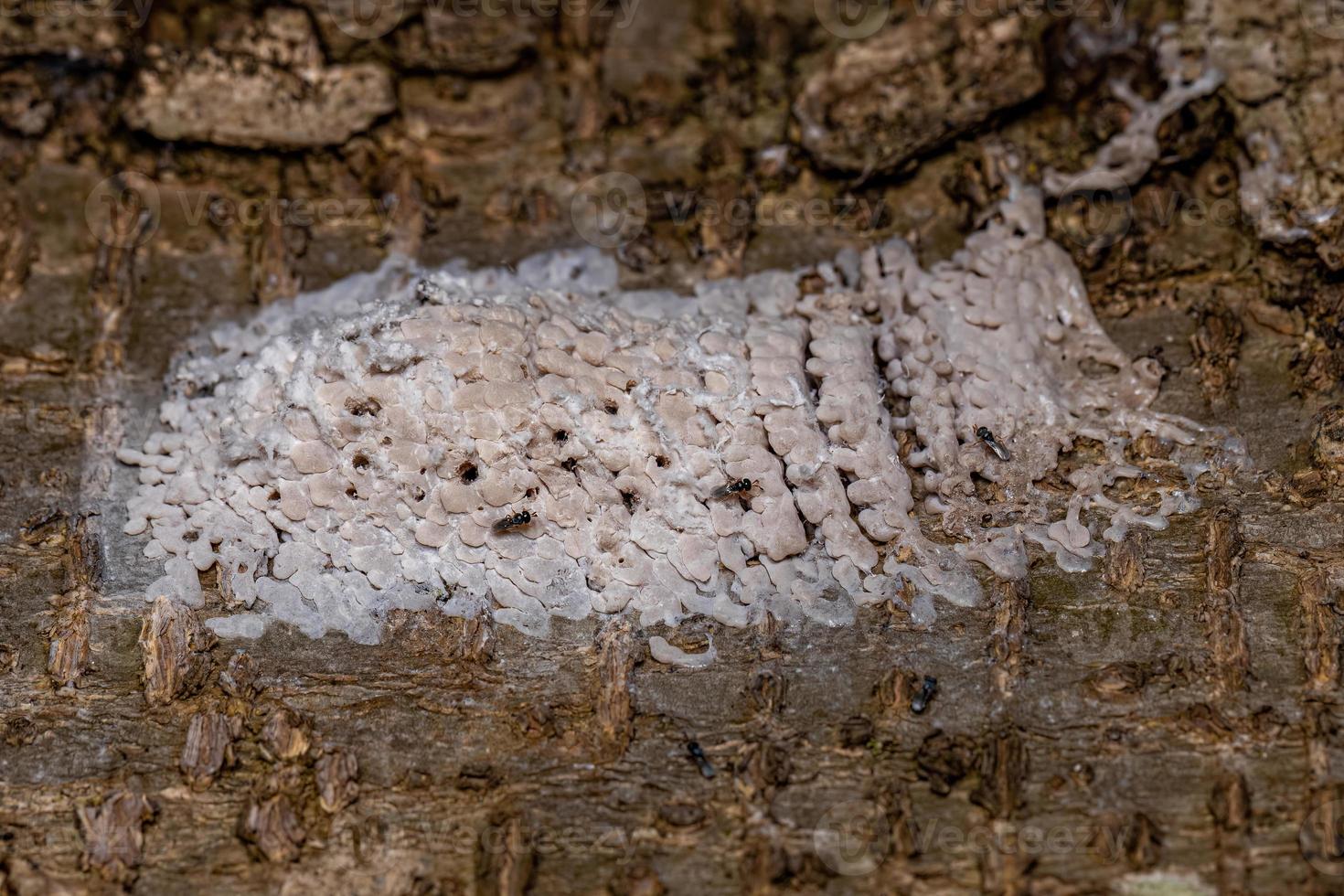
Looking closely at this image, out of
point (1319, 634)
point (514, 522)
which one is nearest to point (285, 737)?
point (514, 522)

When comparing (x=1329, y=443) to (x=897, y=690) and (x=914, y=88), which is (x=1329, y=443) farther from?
(x=914, y=88)

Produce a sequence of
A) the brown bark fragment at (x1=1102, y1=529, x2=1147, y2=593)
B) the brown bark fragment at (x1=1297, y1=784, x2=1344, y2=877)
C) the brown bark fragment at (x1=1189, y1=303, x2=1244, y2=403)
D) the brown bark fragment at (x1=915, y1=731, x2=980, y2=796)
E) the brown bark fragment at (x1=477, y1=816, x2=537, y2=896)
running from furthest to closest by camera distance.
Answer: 1. the brown bark fragment at (x1=1189, y1=303, x2=1244, y2=403)
2. the brown bark fragment at (x1=1102, y1=529, x2=1147, y2=593)
3. the brown bark fragment at (x1=915, y1=731, x2=980, y2=796)
4. the brown bark fragment at (x1=477, y1=816, x2=537, y2=896)
5. the brown bark fragment at (x1=1297, y1=784, x2=1344, y2=877)

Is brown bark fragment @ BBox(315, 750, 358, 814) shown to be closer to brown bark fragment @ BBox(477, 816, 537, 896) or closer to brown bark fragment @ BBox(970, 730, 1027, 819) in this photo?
brown bark fragment @ BBox(477, 816, 537, 896)

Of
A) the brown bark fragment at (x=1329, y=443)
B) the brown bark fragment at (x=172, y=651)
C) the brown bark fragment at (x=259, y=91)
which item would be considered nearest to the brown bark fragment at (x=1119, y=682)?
the brown bark fragment at (x=1329, y=443)

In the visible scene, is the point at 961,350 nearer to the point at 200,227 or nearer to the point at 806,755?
the point at 806,755

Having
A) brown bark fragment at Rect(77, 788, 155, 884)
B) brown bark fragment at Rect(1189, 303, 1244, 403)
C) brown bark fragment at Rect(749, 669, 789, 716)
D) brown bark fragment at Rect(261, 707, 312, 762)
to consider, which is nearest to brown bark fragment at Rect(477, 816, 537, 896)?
brown bark fragment at Rect(261, 707, 312, 762)

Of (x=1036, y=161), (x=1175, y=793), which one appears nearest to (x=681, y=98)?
(x=1036, y=161)

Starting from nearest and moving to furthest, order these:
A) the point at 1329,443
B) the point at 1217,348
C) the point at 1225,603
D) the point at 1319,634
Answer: the point at 1319,634 < the point at 1225,603 < the point at 1329,443 < the point at 1217,348
